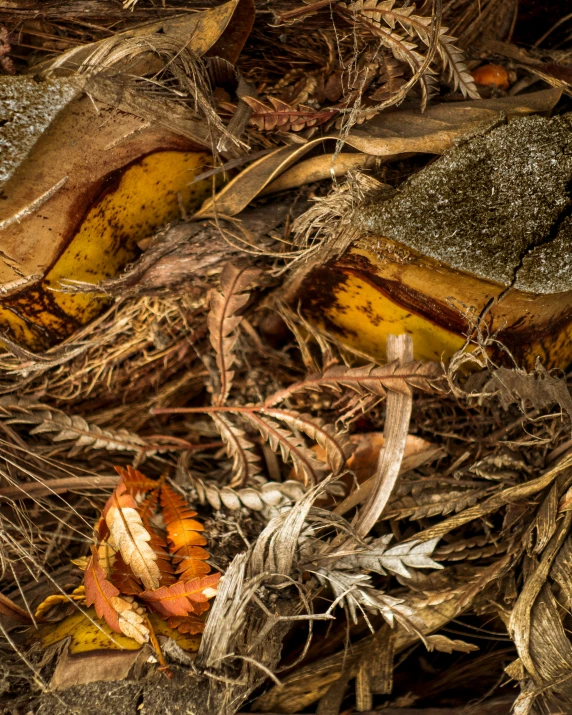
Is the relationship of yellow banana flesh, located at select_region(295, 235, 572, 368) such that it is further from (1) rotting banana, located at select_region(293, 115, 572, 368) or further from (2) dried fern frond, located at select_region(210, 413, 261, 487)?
A: (2) dried fern frond, located at select_region(210, 413, 261, 487)

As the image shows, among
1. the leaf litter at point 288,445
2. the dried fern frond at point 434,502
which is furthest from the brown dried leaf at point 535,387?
the dried fern frond at point 434,502

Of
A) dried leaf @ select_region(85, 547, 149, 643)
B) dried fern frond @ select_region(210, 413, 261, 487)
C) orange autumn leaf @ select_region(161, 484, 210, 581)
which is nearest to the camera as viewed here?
dried leaf @ select_region(85, 547, 149, 643)

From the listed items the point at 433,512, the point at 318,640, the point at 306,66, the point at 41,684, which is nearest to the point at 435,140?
the point at 306,66

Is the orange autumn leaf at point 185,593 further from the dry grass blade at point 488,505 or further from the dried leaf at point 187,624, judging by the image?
the dry grass blade at point 488,505

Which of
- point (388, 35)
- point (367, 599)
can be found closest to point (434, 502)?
point (367, 599)

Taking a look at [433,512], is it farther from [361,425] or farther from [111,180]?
[111,180]

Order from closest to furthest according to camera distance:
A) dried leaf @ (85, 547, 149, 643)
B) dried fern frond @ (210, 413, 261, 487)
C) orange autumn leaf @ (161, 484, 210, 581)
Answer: dried leaf @ (85, 547, 149, 643)
orange autumn leaf @ (161, 484, 210, 581)
dried fern frond @ (210, 413, 261, 487)

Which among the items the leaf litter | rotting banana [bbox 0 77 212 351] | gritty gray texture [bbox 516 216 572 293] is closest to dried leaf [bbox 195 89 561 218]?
the leaf litter
